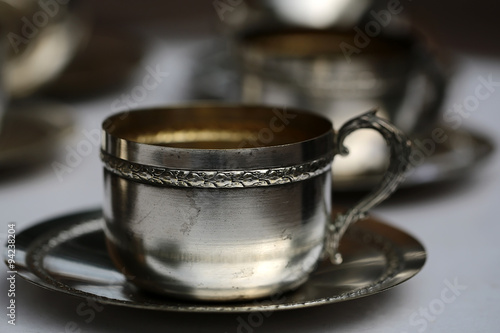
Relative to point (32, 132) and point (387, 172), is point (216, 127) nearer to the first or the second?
point (387, 172)

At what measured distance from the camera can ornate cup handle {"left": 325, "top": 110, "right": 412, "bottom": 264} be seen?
2.14 ft

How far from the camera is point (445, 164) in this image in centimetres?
96

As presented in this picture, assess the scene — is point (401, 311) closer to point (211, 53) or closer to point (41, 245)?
point (41, 245)

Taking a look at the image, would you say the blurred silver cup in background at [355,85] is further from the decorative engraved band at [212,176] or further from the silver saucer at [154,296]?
the decorative engraved band at [212,176]

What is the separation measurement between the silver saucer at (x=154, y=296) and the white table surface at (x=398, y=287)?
0.06ft

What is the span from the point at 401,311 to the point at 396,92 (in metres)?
0.37

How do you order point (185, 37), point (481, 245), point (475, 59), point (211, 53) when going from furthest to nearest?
point (185, 37) < point (475, 59) < point (211, 53) < point (481, 245)

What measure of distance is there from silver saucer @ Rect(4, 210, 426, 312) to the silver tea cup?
19mm

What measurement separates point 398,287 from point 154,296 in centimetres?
22

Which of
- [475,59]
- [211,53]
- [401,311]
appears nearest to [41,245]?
[401,311]

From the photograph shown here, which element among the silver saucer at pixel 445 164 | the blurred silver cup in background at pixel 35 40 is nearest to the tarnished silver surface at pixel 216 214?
the silver saucer at pixel 445 164

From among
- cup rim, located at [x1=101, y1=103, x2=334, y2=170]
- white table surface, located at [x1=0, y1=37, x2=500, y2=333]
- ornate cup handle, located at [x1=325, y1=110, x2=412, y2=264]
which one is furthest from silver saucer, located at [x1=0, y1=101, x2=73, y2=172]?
ornate cup handle, located at [x1=325, y1=110, x2=412, y2=264]

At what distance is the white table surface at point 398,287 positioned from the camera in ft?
2.03

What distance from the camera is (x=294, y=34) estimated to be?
108 cm
